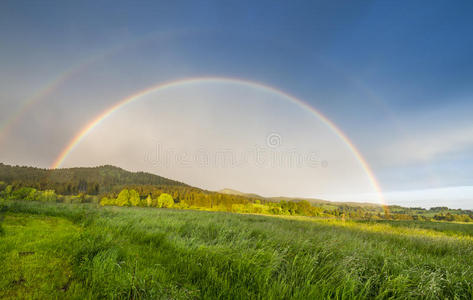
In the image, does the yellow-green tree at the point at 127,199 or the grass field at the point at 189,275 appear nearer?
the grass field at the point at 189,275

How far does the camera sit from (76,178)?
126062 millimetres

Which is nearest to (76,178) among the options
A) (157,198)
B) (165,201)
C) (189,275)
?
(157,198)

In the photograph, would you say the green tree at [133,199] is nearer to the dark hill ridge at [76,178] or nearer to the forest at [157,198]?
the forest at [157,198]

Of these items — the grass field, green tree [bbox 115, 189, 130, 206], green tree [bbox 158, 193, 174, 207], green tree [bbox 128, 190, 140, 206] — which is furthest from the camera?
green tree [bbox 158, 193, 174, 207]

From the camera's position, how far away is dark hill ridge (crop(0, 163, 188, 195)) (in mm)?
84875

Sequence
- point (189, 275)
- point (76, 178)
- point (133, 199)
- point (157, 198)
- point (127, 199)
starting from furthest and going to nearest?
point (76, 178)
point (157, 198)
point (133, 199)
point (127, 199)
point (189, 275)

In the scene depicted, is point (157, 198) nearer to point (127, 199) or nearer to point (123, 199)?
point (127, 199)

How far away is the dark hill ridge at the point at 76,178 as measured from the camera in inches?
3342

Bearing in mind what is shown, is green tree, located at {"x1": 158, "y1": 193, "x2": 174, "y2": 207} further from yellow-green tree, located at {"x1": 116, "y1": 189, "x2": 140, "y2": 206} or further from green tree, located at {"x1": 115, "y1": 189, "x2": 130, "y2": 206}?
green tree, located at {"x1": 115, "y1": 189, "x2": 130, "y2": 206}

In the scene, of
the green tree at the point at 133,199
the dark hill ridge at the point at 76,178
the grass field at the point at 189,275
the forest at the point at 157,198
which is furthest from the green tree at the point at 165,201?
the grass field at the point at 189,275

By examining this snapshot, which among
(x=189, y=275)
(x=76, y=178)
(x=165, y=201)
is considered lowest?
(x=165, y=201)

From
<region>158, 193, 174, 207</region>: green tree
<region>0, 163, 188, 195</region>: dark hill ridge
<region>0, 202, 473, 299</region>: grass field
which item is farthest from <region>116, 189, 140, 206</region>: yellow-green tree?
<region>0, 202, 473, 299</region>: grass field

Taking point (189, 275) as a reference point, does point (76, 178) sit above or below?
below

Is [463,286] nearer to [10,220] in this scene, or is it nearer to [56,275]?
[56,275]
